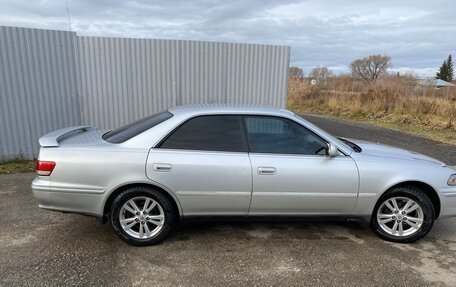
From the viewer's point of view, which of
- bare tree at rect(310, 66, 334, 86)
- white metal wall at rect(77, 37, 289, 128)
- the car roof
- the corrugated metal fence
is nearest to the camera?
the car roof

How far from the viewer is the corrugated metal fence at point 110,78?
6516 mm

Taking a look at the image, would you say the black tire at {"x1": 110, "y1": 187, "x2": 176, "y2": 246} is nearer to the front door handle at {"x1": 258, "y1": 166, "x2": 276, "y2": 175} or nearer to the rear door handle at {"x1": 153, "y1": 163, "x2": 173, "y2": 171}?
the rear door handle at {"x1": 153, "y1": 163, "x2": 173, "y2": 171}

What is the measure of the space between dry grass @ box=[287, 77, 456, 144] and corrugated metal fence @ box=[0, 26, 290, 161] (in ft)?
23.4

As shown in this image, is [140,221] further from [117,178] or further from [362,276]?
[362,276]

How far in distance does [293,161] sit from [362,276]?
1.26 meters

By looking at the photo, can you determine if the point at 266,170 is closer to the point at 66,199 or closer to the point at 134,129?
the point at 134,129

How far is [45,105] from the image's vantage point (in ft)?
22.1

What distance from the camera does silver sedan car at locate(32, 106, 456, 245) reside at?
3408 millimetres

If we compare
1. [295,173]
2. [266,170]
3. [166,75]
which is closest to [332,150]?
[295,173]

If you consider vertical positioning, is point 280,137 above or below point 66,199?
above

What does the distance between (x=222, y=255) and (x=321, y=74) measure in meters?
30.9

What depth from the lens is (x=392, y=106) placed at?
16.4m

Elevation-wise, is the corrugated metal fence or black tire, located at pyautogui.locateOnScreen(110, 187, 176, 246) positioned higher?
the corrugated metal fence

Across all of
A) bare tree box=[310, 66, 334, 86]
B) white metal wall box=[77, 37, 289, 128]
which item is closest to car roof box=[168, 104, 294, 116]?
white metal wall box=[77, 37, 289, 128]
